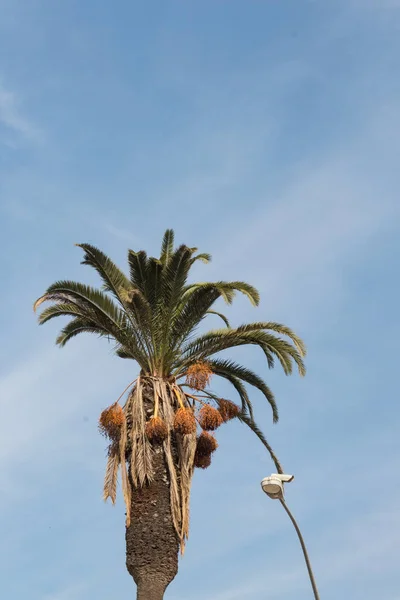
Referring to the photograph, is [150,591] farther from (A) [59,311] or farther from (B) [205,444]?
(A) [59,311]

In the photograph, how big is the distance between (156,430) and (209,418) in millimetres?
1291

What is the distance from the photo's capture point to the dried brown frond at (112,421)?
71.1 feet

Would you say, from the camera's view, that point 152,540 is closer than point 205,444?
Yes

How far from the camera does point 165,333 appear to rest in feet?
76.6

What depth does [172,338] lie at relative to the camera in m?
23.6

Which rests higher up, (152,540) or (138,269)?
(138,269)

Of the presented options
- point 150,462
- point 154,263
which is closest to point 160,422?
point 150,462

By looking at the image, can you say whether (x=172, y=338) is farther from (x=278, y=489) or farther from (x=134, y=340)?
(x=278, y=489)

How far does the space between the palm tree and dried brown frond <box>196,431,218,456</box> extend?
A: 23 millimetres

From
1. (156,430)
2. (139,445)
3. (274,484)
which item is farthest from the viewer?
(139,445)

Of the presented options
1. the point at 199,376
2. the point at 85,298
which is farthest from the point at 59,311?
the point at 199,376

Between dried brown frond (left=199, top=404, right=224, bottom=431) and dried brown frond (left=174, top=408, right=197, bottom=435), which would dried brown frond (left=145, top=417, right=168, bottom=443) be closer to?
dried brown frond (left=174, top=408, right=197, bottom=435)

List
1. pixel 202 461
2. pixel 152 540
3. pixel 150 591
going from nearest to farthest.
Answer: pixel 150 591
pixel 152 540
pixel 202 461

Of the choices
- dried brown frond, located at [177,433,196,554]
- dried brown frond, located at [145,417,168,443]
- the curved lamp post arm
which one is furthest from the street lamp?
dried brown frond, located at [145,417,168,443]
